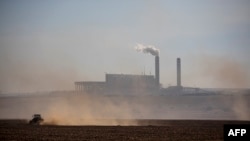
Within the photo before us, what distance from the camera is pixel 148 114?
200 metres

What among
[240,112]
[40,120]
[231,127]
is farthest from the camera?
[240,112]

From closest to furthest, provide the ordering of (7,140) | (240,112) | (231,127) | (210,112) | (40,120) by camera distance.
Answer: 1. (231,127)
2. (7,140)
3. (40,120)
4. (240,112)
5. (210,112)

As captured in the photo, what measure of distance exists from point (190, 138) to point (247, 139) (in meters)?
22.8

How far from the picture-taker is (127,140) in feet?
186

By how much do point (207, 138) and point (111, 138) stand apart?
1128cm

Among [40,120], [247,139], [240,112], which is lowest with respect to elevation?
[247,139]

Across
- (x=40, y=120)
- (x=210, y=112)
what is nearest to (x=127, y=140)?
(x=40, y=120)

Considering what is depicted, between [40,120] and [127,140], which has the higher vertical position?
A: [40,120]

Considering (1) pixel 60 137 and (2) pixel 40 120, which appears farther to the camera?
(2) pixel 40 120

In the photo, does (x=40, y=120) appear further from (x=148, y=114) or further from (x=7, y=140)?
(x=148, y=114)

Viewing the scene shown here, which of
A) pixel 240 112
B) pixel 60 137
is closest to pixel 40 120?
pixel 60 137

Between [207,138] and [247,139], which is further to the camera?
[207,138]

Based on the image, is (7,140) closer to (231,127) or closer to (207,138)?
(207,138)

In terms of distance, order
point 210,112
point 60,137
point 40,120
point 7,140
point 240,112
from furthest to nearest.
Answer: point 210,112
point 240,112
point 40,120
point 60,137
point 7,140
